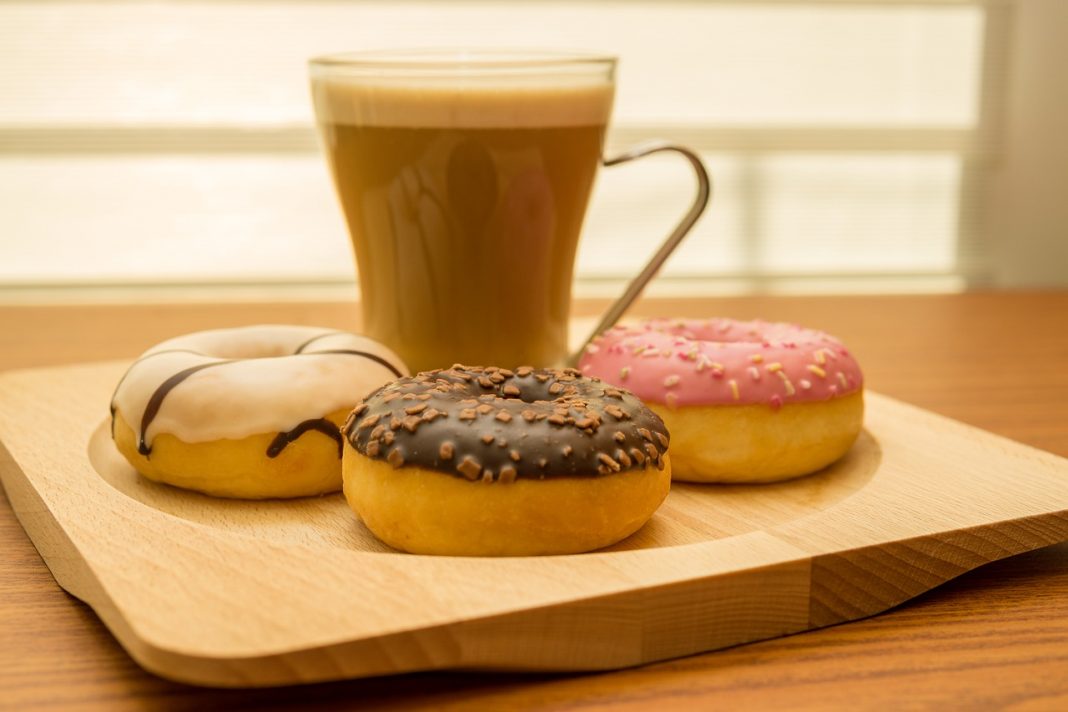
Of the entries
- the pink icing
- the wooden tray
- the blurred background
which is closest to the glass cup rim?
the pink icing

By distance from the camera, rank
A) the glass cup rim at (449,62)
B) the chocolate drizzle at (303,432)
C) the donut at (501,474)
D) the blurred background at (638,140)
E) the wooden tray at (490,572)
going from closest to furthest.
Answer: the wooden tray at (490,572)
the donut at (501,474)
the chocolate drizzle at (303,432)
the glass cup rim at (449,62)
the blurred background at (638,140)

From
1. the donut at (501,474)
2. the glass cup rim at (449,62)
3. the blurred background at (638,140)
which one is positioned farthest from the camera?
the blurred background at (638,140)

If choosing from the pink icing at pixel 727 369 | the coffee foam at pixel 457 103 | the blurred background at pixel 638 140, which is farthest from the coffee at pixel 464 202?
the blurred background at pixel 638 140

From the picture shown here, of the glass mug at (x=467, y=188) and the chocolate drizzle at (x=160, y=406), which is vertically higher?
the glass mug at (x=467, y=188)

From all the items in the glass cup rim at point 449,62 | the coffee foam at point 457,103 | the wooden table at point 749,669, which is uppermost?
the glass cup rim at point 449,62

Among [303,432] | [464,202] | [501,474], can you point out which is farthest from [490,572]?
[464,202]

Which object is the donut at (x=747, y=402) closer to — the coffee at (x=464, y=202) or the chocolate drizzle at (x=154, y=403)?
the coffee at (x=464, y=202)

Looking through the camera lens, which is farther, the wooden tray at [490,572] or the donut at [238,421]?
the donut at [238,421]

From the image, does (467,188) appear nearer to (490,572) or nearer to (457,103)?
(457,103)
